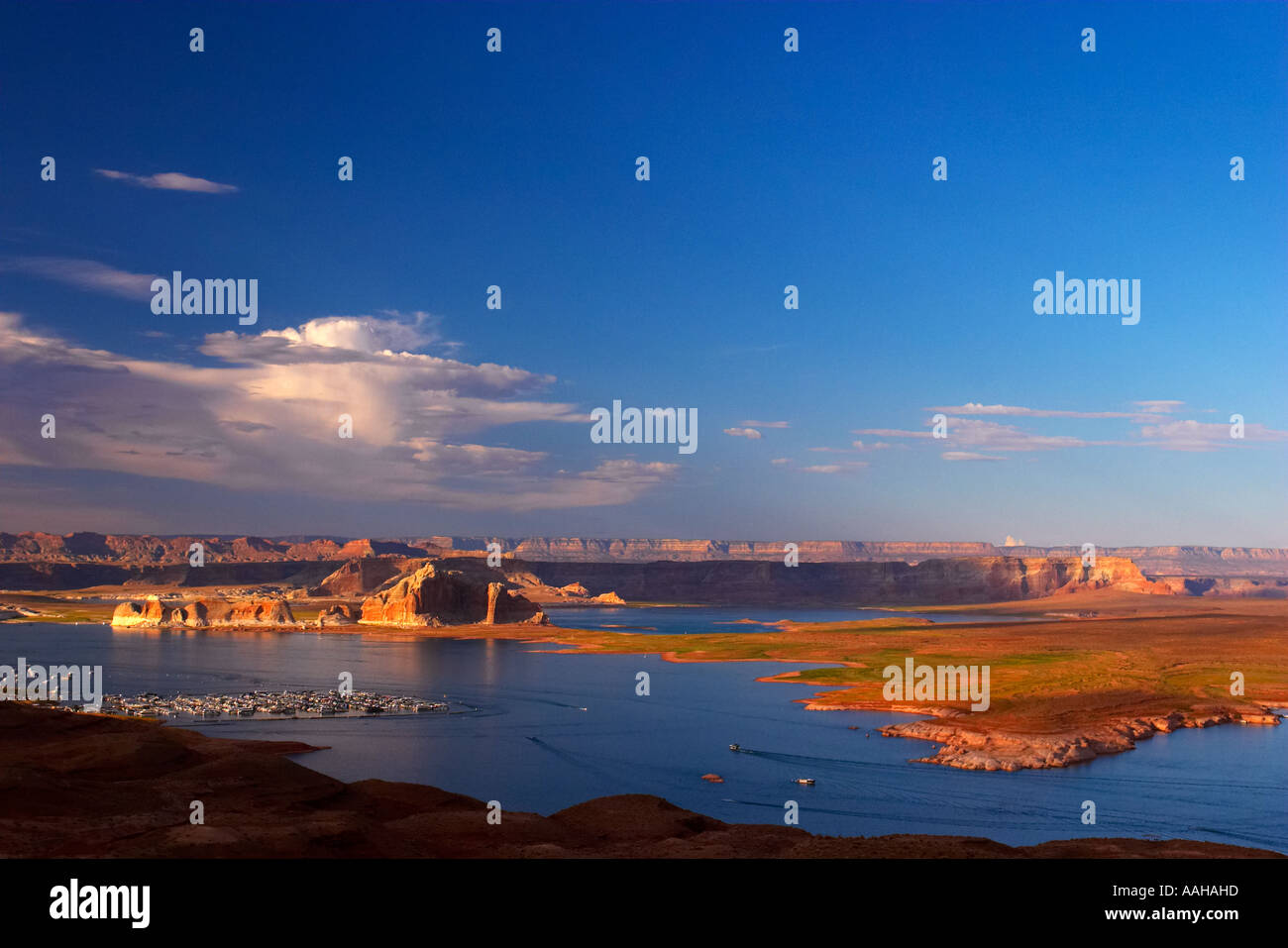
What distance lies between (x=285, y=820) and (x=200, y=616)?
175433 mm

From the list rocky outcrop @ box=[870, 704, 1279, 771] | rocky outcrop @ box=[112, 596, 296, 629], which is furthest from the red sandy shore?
rocky outcrop @ box=[112, 596, 296, 629]

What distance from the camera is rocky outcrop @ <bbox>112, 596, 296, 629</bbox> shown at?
186m

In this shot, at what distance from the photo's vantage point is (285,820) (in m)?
36.2

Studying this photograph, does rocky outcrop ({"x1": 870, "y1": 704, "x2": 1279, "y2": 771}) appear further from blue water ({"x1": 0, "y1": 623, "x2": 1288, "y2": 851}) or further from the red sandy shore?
the red sandy shore

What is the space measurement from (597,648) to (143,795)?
111 metres

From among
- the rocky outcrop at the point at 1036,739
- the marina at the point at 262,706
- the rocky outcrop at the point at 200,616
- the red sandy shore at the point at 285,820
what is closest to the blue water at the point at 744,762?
the rocky outcrop at the point at 1036,739

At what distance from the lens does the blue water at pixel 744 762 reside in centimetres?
4825

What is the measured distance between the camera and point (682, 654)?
13888 centimetres

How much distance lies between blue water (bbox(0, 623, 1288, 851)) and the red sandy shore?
8.03 metres
